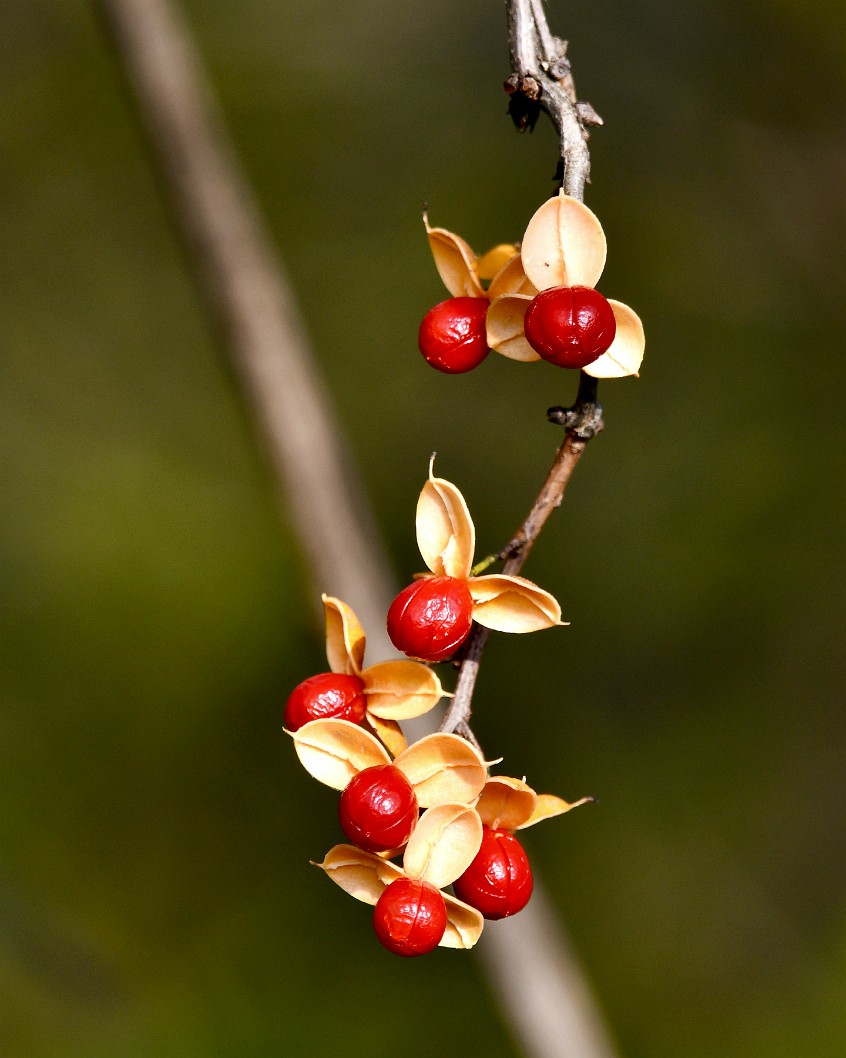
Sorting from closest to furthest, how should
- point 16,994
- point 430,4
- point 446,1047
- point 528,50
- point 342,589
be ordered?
1. point 528,50
2. point 342,589
3. point 16,994
4. point 446,1047
5. point 430,4

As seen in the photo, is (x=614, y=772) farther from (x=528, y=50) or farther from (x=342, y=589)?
(x=528, y=50)

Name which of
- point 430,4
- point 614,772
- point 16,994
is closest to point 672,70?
point 430,4

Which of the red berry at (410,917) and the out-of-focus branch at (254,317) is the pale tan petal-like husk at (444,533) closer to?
the red berry at (410,917)

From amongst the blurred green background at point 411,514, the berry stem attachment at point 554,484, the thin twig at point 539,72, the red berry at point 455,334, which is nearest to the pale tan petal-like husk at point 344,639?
A: the berry stem attachment at point 554,484

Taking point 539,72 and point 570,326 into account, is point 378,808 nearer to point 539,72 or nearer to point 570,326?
point 570,326

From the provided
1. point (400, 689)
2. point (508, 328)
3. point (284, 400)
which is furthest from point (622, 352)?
point (284, 400)

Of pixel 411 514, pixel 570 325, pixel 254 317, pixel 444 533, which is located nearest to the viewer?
pixel 570 325

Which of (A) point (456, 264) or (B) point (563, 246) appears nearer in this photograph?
(B) point (563, 246)
